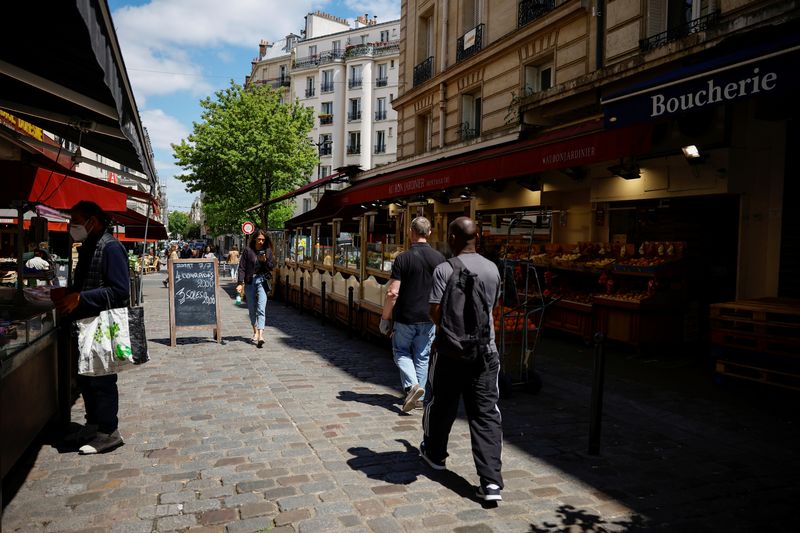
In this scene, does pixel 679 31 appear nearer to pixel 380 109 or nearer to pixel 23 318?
pixel 23 318

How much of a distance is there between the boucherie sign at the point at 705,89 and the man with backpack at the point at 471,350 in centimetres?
343

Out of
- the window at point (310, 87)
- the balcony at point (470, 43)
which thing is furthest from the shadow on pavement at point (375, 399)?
the window at point (310, 87)

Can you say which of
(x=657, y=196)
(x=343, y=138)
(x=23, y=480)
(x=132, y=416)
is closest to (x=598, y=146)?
(x=657, y=196)

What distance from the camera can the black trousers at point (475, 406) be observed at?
12.0 ft

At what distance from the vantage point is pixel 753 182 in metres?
8.05

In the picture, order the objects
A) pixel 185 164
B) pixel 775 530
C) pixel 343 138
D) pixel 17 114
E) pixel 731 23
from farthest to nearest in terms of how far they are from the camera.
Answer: pixel 343 138
pixel 185 164
pixel 731 23
pixel 17 114
pixel 775 530

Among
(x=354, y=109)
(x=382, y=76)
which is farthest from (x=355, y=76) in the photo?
(x=354, y=109)

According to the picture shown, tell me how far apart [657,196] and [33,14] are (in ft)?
28.6

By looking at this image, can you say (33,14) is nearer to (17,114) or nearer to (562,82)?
(17,114)

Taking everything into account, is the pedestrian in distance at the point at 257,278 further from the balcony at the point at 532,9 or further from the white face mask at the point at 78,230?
the balcony at the point at 532,9

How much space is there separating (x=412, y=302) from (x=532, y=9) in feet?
34.9

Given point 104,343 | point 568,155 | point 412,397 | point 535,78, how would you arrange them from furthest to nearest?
point 535,78, point 568,155, point 412,397, point 104,343

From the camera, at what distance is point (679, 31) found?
31.6ft

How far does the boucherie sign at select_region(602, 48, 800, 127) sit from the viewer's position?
16.6 feet
